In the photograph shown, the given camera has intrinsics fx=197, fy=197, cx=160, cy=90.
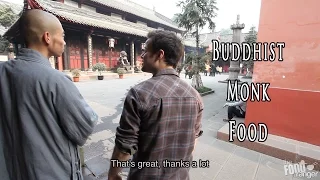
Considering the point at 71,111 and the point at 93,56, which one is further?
the point at 93,56

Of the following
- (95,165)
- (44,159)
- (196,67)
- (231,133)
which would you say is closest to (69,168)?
(44,159)

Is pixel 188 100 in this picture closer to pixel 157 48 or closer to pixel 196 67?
pixel 157 48

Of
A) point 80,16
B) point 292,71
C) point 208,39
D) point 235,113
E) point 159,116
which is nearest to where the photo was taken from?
point 159,116

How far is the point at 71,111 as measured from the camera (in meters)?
1.17

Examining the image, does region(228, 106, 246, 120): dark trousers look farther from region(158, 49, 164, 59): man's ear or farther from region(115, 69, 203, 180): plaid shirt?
region(158, 49, 164, 59): man's ear

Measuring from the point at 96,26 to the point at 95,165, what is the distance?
13.2 m

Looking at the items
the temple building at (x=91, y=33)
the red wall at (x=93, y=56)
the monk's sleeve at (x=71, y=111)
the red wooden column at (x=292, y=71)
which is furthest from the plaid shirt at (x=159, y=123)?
the red wall at (x=93, y=56)

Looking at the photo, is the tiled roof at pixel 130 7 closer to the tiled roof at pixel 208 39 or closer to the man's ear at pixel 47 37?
Result: the tiled roof at pixel 208 39

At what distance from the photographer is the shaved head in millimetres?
1246

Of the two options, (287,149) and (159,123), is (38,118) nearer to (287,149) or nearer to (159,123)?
(159,123)

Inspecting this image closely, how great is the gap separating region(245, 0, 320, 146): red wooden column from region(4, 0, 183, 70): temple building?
11446mm

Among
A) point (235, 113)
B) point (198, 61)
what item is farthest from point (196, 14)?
point (235, 113)

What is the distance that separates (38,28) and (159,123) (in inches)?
38.4

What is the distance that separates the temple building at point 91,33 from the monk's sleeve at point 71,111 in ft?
38.6
